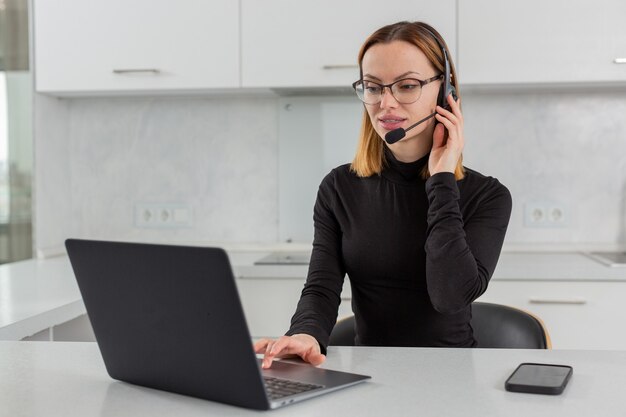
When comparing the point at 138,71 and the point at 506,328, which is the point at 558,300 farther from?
the point at 138,71

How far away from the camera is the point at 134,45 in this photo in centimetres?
259

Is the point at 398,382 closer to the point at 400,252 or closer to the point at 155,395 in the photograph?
the point at 155,395

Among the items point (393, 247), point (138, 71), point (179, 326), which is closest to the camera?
point (179, 326)

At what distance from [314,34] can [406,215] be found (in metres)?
1.13

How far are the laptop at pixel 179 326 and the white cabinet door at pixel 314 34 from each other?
5.29 ft

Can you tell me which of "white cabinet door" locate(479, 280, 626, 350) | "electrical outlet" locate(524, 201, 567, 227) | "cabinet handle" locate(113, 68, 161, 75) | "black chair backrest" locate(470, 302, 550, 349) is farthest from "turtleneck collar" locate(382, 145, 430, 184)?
"electrical outlet" locate(524, 201, 567, 227)

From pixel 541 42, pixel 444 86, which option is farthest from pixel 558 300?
pixel 444 86

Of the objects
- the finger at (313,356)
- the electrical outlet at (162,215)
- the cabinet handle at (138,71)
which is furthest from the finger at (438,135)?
the electrical outlet at (162,215)

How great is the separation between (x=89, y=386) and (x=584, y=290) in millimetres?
1670

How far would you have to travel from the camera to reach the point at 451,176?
1.40 metres

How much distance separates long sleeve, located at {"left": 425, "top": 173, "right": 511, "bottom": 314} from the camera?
4.34 ft

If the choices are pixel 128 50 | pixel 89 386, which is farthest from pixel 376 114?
pixel 128 50

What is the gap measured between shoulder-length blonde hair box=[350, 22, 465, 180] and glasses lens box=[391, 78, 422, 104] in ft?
0.23

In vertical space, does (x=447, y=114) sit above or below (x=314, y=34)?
below
